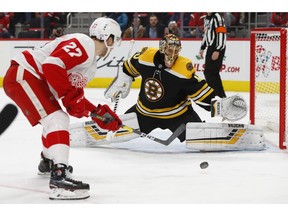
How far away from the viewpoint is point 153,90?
4.23 meters

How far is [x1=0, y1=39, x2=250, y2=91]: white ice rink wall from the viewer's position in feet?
27.0

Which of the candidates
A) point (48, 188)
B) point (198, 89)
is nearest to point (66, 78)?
point (48, 188)

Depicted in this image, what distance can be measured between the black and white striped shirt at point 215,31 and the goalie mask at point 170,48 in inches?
90.9

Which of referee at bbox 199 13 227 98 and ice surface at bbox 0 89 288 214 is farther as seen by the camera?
referee at bbox 199 13 227 98

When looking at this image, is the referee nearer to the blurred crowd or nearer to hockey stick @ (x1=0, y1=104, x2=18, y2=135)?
the blurred crowd

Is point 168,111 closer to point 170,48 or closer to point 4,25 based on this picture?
point 170,48

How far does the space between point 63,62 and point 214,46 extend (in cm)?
370

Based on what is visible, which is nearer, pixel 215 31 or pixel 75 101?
pixel 75 101

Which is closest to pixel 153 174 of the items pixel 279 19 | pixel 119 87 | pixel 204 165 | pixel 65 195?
pixel 204 165

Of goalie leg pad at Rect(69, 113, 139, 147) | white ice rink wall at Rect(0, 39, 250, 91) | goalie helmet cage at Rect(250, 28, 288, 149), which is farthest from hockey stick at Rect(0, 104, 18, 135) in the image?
white ice rink wall at Rect(0, 39, 250, 91)

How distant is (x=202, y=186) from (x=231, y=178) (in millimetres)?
263

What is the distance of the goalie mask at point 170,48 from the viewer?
4.05 metres

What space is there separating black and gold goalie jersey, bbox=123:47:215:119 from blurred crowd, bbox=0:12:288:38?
4.45 metres

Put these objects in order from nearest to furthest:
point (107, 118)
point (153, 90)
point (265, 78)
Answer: point (107, 118)
point (153, 90)
point (265, 78)
